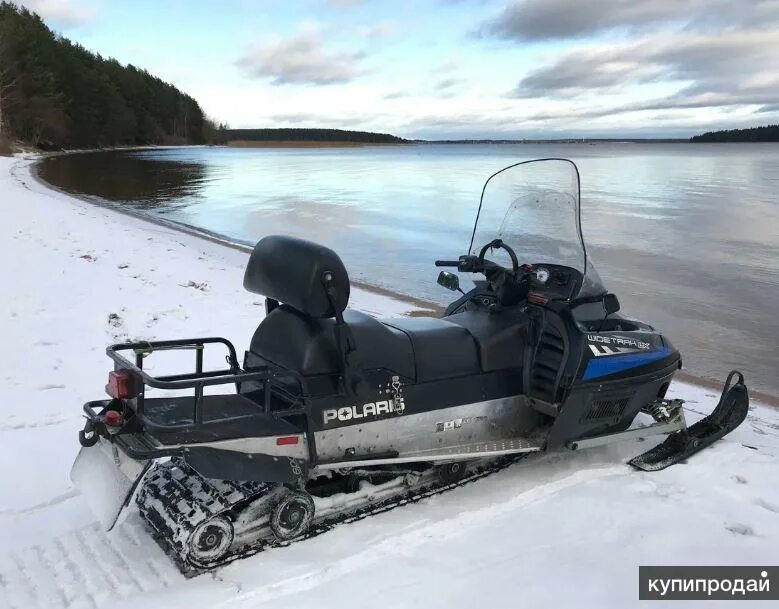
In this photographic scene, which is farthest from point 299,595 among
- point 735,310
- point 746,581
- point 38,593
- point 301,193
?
point 301,193

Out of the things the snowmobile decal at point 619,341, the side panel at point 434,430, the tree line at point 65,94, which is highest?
the tree line at point 65,94

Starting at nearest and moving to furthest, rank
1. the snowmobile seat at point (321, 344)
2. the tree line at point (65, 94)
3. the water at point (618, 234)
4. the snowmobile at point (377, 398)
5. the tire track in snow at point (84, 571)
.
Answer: the tire track in snow at point (84, 571) < the snowmobile at point (377, 398) < the snowmobile seat at point (321, 344) < the water at point (618, 234) < the tree line at point (65, 94)

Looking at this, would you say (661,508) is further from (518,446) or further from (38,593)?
(38,593)

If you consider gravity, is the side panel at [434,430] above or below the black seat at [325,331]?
below

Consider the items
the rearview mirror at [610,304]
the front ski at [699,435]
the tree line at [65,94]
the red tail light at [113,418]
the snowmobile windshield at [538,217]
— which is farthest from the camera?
the tree line at [65,94]

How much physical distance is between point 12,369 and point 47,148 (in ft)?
207

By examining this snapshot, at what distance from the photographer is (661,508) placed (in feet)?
11.3

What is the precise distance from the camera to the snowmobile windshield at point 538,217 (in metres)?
3.84

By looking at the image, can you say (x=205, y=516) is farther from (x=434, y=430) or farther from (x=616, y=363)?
(x=616, y=363)

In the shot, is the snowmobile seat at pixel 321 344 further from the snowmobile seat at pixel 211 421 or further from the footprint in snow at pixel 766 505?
the footprint in snow at pixel 766 505

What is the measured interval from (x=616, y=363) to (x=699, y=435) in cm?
102

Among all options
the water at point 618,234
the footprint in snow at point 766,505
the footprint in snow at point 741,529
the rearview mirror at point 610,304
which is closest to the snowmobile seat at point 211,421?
the rearview mirror at point 610,304

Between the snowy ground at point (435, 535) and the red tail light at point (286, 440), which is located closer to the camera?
the snowy ground at point (435, 535)

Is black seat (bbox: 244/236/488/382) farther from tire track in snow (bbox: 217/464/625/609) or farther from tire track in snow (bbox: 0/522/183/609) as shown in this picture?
tire track in snow (bbox: 0/522/183/609)
